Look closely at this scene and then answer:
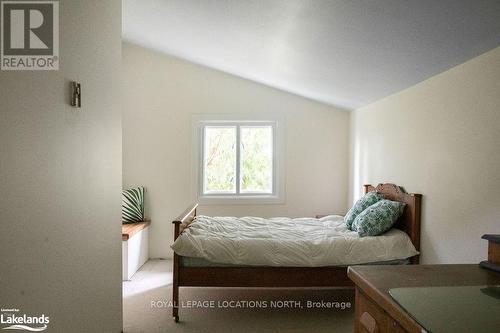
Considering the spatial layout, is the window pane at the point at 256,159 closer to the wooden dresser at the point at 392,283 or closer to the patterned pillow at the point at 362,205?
the patterned pillow at the point at 362,205

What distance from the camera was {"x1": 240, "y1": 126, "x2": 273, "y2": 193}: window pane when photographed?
14.5 ft

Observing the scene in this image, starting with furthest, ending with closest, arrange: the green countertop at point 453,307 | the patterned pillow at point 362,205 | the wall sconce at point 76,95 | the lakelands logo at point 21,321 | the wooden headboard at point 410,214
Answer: the patterned pillow at point 362,205
the wooden headboard at point 410,214
the wall sconce at point 76,95
the lakelands logo at point 21,321
the green countertop at point 453,307

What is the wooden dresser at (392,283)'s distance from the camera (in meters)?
0.98

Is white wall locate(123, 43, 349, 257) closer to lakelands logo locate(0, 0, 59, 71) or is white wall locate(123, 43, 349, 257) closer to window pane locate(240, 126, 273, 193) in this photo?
window pane locate(240, 126, 273, 193)

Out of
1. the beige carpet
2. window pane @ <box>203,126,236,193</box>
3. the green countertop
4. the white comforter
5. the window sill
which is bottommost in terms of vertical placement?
the beige carpet

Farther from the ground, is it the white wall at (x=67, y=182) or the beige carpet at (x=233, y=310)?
the white wall at (x=67, y=182)

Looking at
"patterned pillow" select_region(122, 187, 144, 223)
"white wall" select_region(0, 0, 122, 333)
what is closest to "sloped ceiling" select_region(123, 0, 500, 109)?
"white wall" select_region(0, 0, 122, 333)

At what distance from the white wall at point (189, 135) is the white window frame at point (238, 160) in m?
0.08

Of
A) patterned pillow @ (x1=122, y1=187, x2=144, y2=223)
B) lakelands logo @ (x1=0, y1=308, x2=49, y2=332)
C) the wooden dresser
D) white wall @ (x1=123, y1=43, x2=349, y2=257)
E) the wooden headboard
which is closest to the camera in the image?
the wooden dresser

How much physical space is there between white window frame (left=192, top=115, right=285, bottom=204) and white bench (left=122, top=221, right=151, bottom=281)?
0.83 metres

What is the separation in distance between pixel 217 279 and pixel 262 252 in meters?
0.42

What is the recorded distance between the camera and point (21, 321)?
1.24 metres

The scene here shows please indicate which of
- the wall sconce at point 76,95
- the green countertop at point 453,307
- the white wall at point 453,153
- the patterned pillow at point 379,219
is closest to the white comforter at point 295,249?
the patterned pillow at point 379,219

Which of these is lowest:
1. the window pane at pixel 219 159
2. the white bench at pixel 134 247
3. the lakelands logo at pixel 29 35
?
the white bench at pixel 134 247
